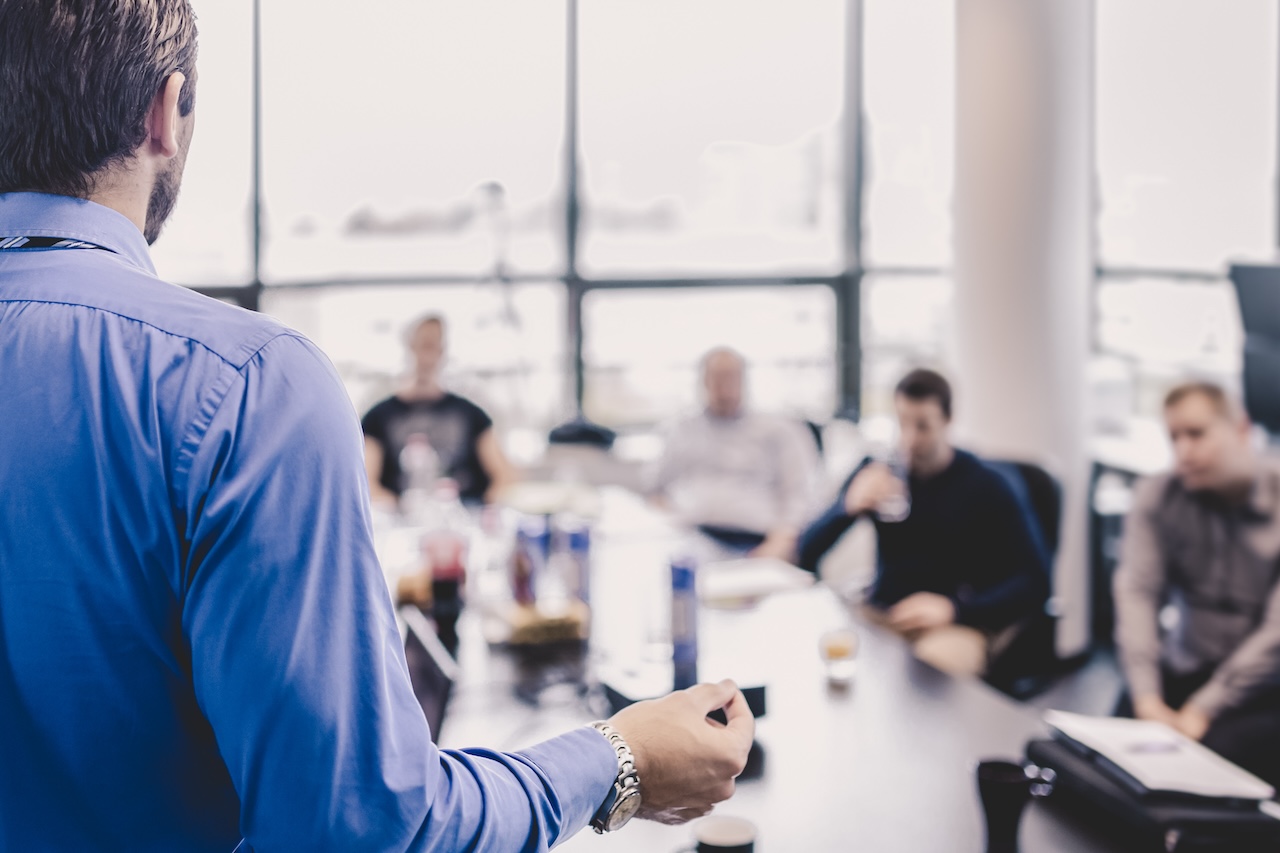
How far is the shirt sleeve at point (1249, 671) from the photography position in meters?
2.93

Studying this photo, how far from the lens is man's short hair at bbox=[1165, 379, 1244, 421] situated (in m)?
3.04

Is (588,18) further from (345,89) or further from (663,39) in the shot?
(345,89)

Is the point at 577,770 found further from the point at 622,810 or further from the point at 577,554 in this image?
the point at 577,554

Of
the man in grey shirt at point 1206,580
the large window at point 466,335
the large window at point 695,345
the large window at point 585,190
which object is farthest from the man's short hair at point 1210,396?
the large window at point 466,335

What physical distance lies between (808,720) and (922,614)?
4.14 ft

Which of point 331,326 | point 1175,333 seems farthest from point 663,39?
point 1175,333

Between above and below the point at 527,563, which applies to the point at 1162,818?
below

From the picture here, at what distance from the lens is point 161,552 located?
75cm

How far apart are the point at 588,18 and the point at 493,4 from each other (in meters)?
0.42

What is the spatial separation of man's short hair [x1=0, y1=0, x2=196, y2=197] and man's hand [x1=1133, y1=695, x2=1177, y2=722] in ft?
9.36

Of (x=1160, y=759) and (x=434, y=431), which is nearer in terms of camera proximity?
(x=1160, y=759)

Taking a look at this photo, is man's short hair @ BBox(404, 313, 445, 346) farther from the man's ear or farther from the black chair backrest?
the man's ear

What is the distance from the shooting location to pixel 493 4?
5.21 metres

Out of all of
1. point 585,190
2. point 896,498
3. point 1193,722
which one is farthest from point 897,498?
point 585,190
